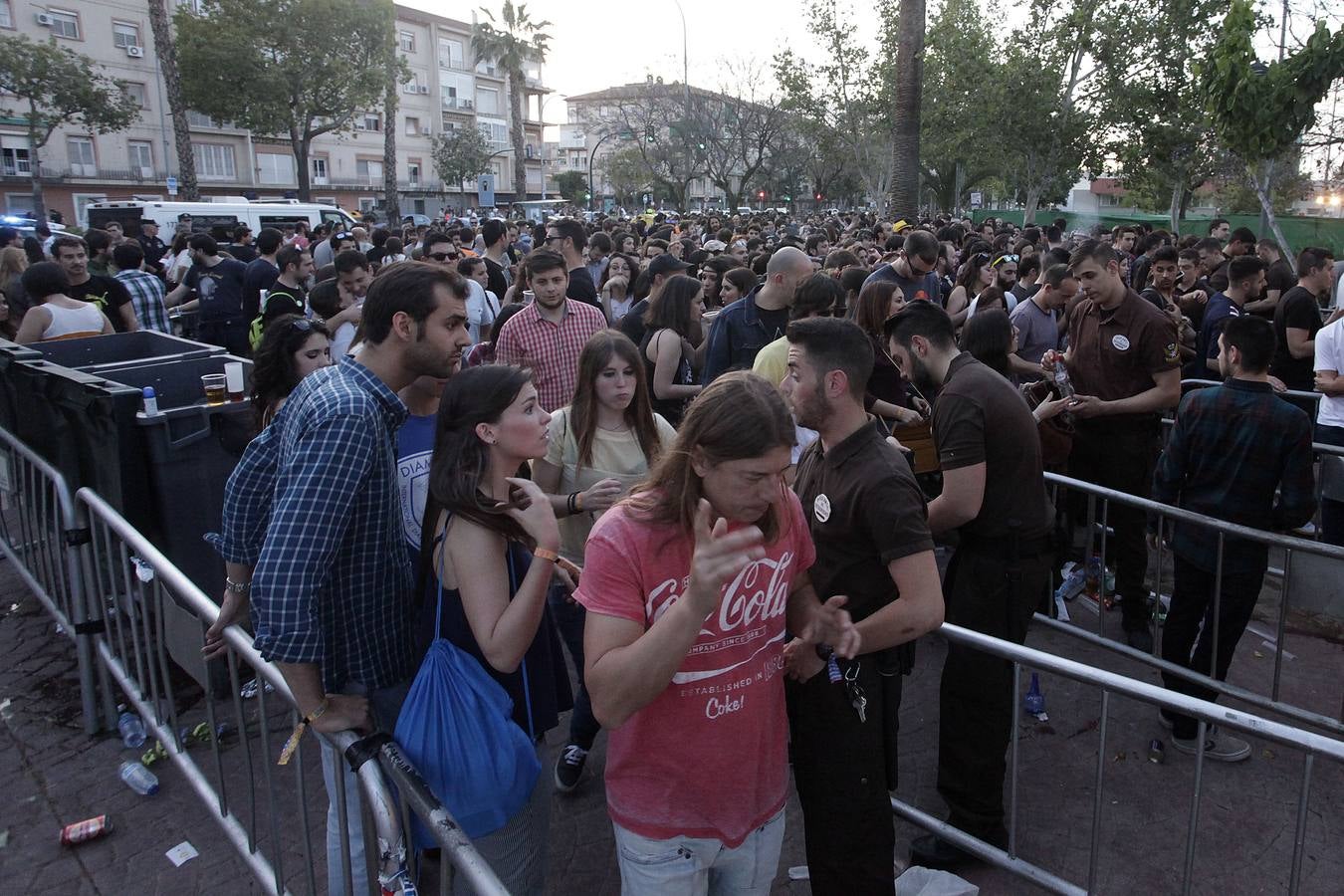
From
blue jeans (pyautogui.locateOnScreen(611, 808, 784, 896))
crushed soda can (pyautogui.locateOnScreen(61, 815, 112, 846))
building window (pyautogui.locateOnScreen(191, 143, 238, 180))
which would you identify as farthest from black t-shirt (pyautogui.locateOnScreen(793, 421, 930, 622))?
building window (pyautogui.locateOnScreen(191, 143, 238, 180))

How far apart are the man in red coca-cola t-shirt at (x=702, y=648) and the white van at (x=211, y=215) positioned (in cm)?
1860

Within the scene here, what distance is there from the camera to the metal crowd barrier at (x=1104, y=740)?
2.16 metres

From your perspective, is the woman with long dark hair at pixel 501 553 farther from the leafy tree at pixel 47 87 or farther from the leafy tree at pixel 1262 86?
the leafy tree at pixel 47 87

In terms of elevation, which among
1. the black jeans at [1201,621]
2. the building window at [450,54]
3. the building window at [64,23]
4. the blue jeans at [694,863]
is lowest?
the black jeans at [1201,621]

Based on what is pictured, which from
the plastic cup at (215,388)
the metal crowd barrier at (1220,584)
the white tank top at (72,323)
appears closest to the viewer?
the metal crowd barrier at (1220,584)

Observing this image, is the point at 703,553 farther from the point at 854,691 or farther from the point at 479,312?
the point at 479,312

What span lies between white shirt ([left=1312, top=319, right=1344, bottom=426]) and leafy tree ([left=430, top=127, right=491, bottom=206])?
63.4m

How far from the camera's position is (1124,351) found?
527cm

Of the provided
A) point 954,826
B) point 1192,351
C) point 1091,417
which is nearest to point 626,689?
point 954,826

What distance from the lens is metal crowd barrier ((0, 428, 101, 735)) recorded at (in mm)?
4039

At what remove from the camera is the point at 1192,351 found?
8008 millimetres

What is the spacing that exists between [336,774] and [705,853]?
1.03 meters

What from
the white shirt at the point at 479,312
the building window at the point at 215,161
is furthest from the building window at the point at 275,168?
the white shirt at the point at 479,312

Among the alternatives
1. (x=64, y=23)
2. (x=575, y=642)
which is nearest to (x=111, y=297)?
(x=575, y=642)
